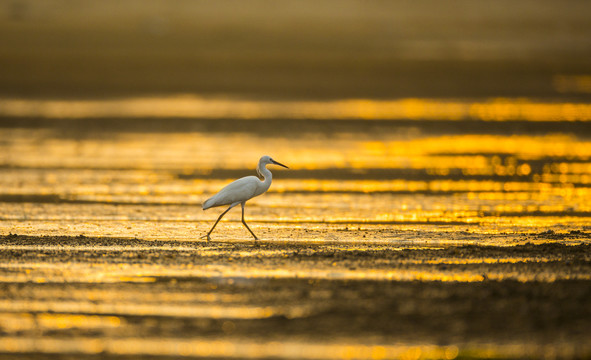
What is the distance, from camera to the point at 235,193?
13.8 metres

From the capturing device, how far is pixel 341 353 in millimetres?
8141

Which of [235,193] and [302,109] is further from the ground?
[302,109]

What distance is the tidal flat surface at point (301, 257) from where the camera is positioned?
848cm

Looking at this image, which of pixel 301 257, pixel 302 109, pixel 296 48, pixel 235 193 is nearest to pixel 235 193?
pixel 235 193

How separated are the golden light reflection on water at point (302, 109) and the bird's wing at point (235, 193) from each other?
1967 centimetres

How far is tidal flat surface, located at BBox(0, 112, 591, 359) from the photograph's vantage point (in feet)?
27.8

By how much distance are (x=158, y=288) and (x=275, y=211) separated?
6.18 metres

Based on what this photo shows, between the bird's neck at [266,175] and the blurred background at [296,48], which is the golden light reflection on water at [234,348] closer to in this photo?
the bird's neck at [266,175]

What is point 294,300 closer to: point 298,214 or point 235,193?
point 235,193

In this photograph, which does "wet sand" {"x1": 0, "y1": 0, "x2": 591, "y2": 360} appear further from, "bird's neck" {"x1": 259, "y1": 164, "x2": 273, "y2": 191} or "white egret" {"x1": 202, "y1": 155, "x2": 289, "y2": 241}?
"bird's neck" {"x1": 259, "y1": 164, "x2": 273, "y2": 191}

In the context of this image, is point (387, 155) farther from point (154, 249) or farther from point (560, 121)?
point (154, 249)

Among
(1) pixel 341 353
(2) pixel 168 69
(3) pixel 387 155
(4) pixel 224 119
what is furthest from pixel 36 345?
(2) pixel 168 69

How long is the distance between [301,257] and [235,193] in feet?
8.03

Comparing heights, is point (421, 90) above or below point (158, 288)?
above
